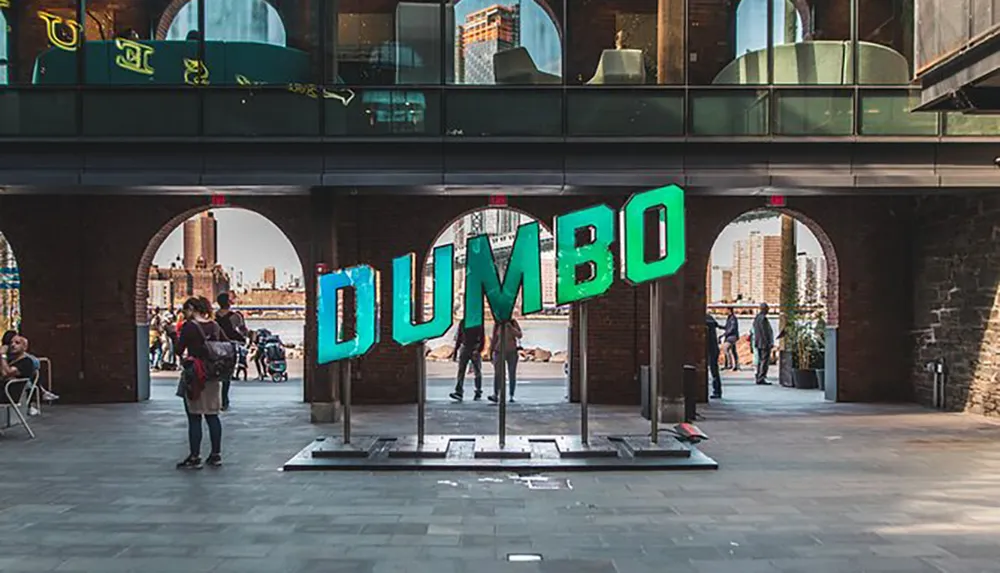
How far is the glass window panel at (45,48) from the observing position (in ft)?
41.4

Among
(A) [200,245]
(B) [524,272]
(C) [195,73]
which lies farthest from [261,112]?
(A) [200,245]

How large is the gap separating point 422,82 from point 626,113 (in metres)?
3.42

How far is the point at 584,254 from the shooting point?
32.6 feet

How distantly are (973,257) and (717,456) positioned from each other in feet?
23.0

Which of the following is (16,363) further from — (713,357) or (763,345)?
(763,345)

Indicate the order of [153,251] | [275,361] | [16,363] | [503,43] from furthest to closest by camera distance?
[275,361] → [153,251] → [503,43] → [16,363]

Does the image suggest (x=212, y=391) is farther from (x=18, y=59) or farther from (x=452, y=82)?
(x=18, y=59)

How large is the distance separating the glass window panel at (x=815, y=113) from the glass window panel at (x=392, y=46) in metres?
5.64

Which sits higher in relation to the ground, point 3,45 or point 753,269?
point 3,45

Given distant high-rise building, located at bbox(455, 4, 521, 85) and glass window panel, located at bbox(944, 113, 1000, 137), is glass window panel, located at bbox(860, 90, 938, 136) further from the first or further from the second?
distant high-rise building, located at bbox(455, 4, 521, 85)

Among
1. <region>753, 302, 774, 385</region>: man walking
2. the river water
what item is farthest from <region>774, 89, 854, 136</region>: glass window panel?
the river water

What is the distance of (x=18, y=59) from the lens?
1295 centimetres

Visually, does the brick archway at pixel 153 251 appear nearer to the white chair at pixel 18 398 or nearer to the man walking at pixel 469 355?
the white chair at pixel 18 398

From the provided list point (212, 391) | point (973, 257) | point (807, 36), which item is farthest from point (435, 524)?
point (807, 36)
